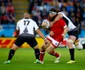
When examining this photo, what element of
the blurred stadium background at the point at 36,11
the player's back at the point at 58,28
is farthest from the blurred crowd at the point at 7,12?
the player's back at the point at 58,28

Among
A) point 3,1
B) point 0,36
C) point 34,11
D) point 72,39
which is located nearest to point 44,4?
point 34,11

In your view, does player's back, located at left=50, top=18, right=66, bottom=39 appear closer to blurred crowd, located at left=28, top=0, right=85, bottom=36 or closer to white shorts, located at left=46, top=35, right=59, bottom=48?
white shorts, located at left=46, top=35, right=59, bottom=48

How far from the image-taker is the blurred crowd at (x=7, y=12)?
30.0m

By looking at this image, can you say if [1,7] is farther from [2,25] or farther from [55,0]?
[55,0]

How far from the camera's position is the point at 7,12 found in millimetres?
30453

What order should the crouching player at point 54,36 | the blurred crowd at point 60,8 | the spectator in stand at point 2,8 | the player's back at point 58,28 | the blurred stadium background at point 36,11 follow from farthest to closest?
the spectator in stand at point 2,8 < the blurred crowd at point 60,8 < the blurred stadium background at point 36,11 < the player's back at point 58,28 < the crouching player at point 54,36

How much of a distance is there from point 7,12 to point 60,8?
4.04 metres

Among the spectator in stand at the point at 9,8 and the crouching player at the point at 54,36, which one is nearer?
the crouching player at the point at 54,36

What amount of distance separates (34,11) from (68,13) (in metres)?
2.60

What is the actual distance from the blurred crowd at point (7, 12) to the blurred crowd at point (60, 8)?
A: 1519mm

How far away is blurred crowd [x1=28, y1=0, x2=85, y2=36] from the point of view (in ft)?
99.8

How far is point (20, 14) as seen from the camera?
108 feet

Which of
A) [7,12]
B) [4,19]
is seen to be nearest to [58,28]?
[4,19]

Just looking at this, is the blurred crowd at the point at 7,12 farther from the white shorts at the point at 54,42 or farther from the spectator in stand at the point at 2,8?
the white shorts at the point at 54,42
